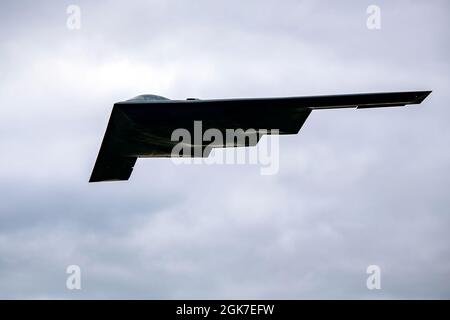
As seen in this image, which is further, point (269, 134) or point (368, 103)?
point (269, 134)

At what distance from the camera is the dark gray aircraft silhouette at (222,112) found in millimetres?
18875

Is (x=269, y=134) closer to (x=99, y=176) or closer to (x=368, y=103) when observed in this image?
(x=368, y=103)

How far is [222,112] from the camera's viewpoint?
19297mm

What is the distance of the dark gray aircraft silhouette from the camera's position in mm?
18875

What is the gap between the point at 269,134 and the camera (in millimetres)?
21234
